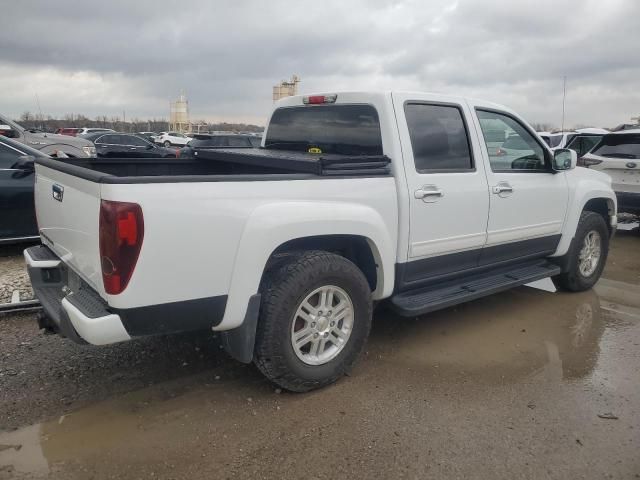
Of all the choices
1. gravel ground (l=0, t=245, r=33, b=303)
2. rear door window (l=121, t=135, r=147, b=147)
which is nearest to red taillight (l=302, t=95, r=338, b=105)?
gravel ground (l=0, t=245, r=33, b=303)

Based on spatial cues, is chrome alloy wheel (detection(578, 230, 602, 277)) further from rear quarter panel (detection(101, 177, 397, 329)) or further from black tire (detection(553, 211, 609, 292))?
Result: rear quarter panel (detection(101, 177, 397, 329))

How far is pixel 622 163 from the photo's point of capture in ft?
29.1

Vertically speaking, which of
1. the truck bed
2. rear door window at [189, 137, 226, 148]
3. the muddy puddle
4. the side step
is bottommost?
the muddy puddle

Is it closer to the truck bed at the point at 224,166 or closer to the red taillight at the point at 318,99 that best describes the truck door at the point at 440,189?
the truck bed at the point at 224,166

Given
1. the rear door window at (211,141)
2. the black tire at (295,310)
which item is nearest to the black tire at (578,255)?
the black tire at (295,310)

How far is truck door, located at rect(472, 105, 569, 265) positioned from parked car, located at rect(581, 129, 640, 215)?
437 centimetres

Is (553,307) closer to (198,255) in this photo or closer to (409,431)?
(409,431)

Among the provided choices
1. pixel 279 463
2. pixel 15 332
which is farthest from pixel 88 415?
pixel 15 332

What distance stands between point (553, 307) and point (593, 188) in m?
1.32

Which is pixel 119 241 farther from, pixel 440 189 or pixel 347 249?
pixel 440 189

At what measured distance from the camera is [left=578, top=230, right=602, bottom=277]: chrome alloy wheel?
576 centimetres

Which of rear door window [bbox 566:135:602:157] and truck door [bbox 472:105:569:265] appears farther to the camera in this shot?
rear door window [bbox 566:135:602:157]

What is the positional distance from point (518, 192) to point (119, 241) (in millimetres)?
3426

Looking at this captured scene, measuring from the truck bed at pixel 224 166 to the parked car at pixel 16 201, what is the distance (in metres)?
2.52
